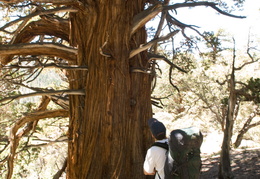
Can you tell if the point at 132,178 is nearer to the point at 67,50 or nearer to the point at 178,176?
the point at 178,176

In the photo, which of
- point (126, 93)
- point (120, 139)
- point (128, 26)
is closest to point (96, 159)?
point (120, 139)

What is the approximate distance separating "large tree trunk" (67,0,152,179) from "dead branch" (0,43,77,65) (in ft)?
0.68

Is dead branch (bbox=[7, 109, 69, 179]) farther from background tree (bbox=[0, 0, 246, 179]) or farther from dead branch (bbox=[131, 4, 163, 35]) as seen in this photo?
dead branch (bbox=[131, 4, 163, 35])

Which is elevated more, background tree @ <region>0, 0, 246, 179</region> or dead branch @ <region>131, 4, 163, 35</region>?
dead branch @ <region>131, 4, 163, 35</region>

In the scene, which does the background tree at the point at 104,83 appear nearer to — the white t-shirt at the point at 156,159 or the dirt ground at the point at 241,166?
the white t-shirt at the point at 156,159

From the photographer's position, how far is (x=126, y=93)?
4043mm

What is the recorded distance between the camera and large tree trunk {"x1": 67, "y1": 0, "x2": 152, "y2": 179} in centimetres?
387

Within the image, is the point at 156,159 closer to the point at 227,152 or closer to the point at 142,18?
the point at 142,18

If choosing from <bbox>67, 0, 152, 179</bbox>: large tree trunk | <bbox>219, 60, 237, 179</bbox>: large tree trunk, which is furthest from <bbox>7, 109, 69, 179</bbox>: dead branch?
<bbox>219, 60, 237, 179</bbox>: large tree trunk

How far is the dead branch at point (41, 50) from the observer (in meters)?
3.86

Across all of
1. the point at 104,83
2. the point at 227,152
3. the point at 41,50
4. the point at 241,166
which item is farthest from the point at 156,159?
the point at 241,166

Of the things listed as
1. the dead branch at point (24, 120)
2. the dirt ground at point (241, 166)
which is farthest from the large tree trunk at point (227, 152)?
the dead branch at point (24, 120)

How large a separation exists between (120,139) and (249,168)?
3812 mm

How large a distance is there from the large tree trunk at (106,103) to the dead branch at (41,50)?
0.21m
